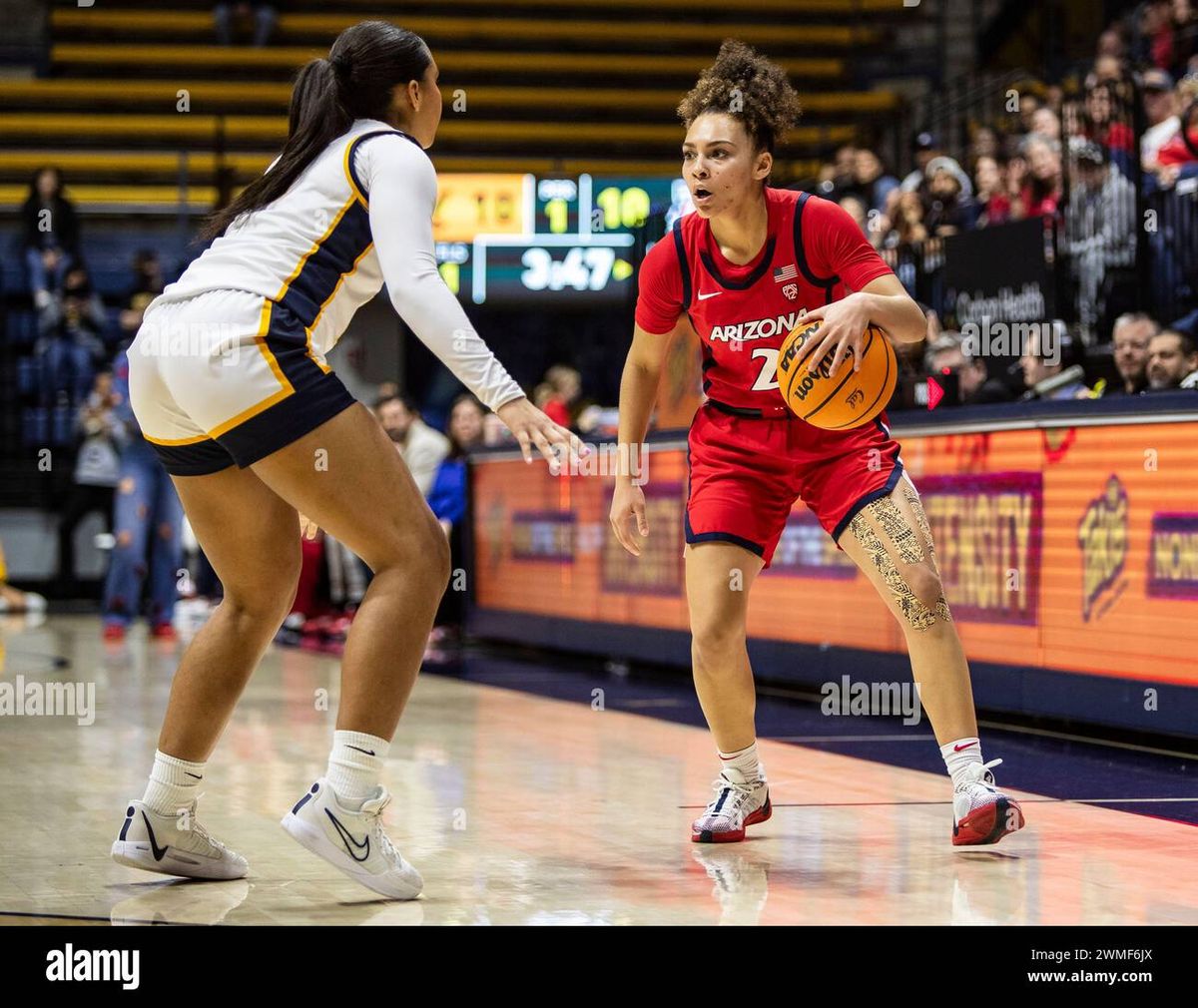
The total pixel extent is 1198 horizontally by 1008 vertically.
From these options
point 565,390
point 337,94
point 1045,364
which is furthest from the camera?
point 565,390

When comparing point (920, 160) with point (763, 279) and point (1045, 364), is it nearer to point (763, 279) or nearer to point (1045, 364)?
point (1045, 364)

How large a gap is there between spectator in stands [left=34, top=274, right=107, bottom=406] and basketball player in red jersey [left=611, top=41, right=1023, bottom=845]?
12339mm

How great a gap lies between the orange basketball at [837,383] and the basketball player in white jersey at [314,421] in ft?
2.79

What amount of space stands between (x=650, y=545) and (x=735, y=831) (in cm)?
503

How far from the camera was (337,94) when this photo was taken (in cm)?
377

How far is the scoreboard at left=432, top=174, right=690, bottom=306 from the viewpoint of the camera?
630 inches

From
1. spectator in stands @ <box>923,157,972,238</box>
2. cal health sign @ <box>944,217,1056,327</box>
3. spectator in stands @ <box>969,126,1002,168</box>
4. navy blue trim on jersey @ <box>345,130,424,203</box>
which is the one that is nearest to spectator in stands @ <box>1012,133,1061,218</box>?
spectator in stands @ <box>923,157,972,238</box>

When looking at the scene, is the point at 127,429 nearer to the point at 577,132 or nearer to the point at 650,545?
the point at 650,545

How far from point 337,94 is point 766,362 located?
4.23 feet

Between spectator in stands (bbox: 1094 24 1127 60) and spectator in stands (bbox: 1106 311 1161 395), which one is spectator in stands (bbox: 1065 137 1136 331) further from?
spectator in stands (bbox: 1094 24 1127 60)

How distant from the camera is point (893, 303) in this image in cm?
417

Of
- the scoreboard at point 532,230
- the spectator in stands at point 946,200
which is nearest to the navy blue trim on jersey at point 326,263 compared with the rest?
the spectator in stands at point 946,200

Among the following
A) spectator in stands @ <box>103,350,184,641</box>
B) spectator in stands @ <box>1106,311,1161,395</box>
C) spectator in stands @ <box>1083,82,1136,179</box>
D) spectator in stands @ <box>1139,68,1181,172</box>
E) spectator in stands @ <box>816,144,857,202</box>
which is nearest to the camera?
spectator in stands @ <box>1106,311,1161,395</box>

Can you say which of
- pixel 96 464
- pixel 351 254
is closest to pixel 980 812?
pixel 351 254
